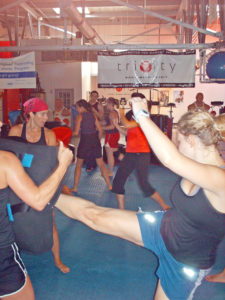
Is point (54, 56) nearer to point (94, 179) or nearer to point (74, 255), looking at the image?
point (94, 179)

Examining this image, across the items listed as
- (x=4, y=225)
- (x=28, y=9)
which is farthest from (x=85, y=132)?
(x=28, y=9)

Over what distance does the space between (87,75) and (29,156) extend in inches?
527

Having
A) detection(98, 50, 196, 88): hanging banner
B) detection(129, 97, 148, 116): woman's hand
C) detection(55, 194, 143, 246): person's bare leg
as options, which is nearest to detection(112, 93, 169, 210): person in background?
detection(55, 194, 143, 246): person's bare leg

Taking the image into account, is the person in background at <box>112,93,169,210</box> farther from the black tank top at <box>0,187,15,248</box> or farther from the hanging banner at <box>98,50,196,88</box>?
the hanging banner at <box>98,50,196,88</box>

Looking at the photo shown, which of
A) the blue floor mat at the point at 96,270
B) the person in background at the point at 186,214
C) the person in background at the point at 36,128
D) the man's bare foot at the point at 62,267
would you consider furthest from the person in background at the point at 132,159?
the person in background at the point at 186,214

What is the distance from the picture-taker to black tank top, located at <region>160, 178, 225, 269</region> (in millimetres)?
1374

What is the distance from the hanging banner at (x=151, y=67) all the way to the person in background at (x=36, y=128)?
11.6 feet

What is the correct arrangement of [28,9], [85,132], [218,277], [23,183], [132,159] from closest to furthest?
1. [23,183]
2. [218,277]
3. [132,159]
4. [85,132]
5. [28,9]

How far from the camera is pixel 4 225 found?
4.97 feet

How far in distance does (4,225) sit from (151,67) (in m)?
5.15

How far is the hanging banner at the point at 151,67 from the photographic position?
5.99 metres

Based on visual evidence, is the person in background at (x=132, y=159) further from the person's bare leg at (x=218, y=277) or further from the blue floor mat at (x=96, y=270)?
the person's bare leg at (x=218, y=277)

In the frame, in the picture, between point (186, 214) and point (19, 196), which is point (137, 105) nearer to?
point (186, 214)

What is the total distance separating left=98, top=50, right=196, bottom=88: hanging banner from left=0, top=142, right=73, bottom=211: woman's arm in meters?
4.87
